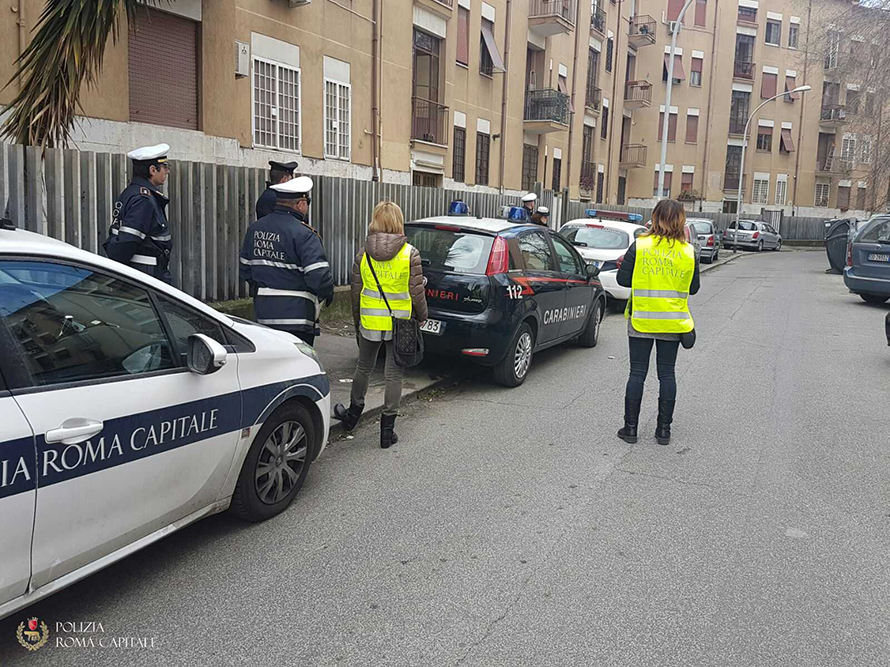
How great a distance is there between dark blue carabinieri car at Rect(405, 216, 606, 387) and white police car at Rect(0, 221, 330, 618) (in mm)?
3204

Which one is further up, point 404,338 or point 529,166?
point 529,166

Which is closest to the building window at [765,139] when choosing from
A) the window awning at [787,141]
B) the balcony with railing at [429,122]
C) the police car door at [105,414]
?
the window awning at [787,141]

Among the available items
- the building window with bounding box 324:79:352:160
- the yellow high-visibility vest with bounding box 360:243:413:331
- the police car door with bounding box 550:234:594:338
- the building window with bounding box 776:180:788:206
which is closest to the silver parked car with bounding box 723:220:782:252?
the building window with bounding box 776:180:788:206

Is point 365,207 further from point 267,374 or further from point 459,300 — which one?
point 267,374

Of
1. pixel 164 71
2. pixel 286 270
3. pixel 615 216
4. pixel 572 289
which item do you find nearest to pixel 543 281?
pixel 572 289

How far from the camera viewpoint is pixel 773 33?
46.8 m

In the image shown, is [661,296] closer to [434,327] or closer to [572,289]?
[434,327]

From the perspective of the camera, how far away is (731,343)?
11.0 metres

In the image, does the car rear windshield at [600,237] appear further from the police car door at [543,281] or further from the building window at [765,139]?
the building window at [765,139]

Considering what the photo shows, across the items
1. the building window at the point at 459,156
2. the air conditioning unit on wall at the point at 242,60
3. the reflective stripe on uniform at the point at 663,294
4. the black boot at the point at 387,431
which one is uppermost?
the air conditioning unit on wall at the point at 242,60

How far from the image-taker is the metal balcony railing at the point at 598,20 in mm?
31492

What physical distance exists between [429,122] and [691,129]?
101 feet

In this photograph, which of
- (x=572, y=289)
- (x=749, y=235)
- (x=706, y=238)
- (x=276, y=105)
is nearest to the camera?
(x=572, y=289)

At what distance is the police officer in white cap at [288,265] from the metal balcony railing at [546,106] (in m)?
21.5
